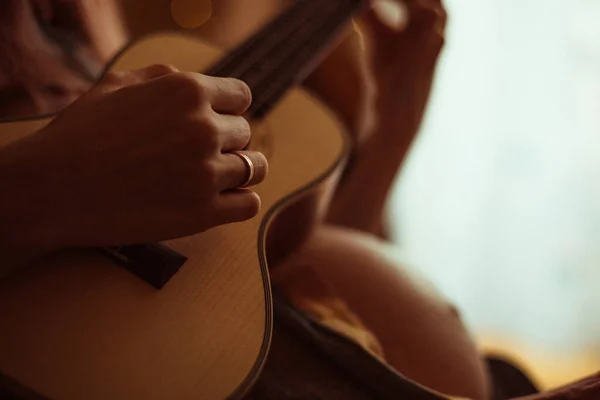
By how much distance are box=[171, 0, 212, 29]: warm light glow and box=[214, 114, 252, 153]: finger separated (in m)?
0.40

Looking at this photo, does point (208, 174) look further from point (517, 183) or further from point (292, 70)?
point (517, 183)

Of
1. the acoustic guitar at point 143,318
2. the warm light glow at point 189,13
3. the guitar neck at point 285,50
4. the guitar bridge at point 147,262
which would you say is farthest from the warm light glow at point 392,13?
the guitar bridge at point 147,262

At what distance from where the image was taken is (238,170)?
1.54 ft

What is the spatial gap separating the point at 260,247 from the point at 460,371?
0.31m

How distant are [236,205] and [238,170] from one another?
29 millimetres

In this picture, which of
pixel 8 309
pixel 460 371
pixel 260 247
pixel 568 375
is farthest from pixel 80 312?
pixel 568 375

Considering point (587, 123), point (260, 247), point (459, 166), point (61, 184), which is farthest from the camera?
point (459, 166)

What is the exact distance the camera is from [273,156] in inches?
25.7

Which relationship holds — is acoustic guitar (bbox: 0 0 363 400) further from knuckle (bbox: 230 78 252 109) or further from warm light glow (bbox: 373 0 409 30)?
warm light glow (bbox: 373 0 409 30)

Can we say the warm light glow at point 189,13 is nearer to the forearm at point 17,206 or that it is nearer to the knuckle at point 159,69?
the knuckle at point 159,69

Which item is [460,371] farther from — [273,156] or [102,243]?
[102,243]

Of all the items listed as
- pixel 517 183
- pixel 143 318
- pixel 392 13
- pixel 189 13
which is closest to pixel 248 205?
pixel 143 318

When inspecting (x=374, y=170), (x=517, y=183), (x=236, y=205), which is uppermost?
(x=236, y=205)

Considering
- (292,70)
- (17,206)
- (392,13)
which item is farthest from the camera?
(392,13)
